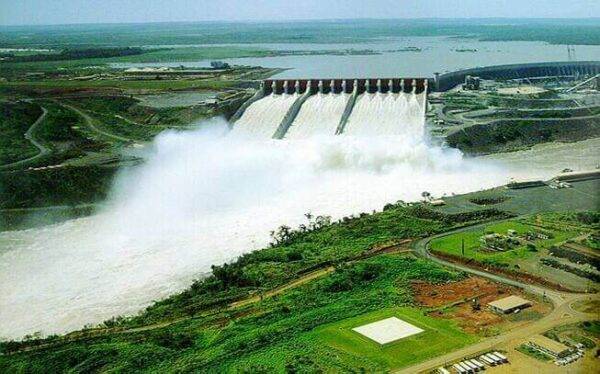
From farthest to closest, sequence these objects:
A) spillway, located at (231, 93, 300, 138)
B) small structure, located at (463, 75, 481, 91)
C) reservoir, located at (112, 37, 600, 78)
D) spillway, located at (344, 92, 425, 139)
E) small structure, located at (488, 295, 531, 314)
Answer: reservoir, located at (112, 37, 600, 78), small structure, located at (463, 75, 481, 91), spillway, located at (231, 93, 300, 138), spillway, located at (344, 92, 425, 139), small structure, located at (488, 295, 531, 314)

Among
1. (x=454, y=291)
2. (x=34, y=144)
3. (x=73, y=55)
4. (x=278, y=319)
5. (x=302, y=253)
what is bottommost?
(x=302, y=253)

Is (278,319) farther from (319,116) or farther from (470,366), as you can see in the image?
(319,116)

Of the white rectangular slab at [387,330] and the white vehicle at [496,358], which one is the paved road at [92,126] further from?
the white vehicle at [496,358]

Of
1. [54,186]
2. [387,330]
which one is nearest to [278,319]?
[387,330]

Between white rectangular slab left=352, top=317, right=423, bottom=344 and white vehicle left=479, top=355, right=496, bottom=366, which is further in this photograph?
white rectangular slab left=352, top=317, right=423, bottom=344

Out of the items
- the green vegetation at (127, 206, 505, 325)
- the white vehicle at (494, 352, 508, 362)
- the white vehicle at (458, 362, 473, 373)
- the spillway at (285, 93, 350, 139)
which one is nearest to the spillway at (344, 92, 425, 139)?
the spillway at (285, 93, 350, 139)

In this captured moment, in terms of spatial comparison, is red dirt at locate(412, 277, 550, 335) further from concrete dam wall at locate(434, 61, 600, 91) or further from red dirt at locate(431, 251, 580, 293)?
concrete dam wall at locate(434, 61, 600, 91)
